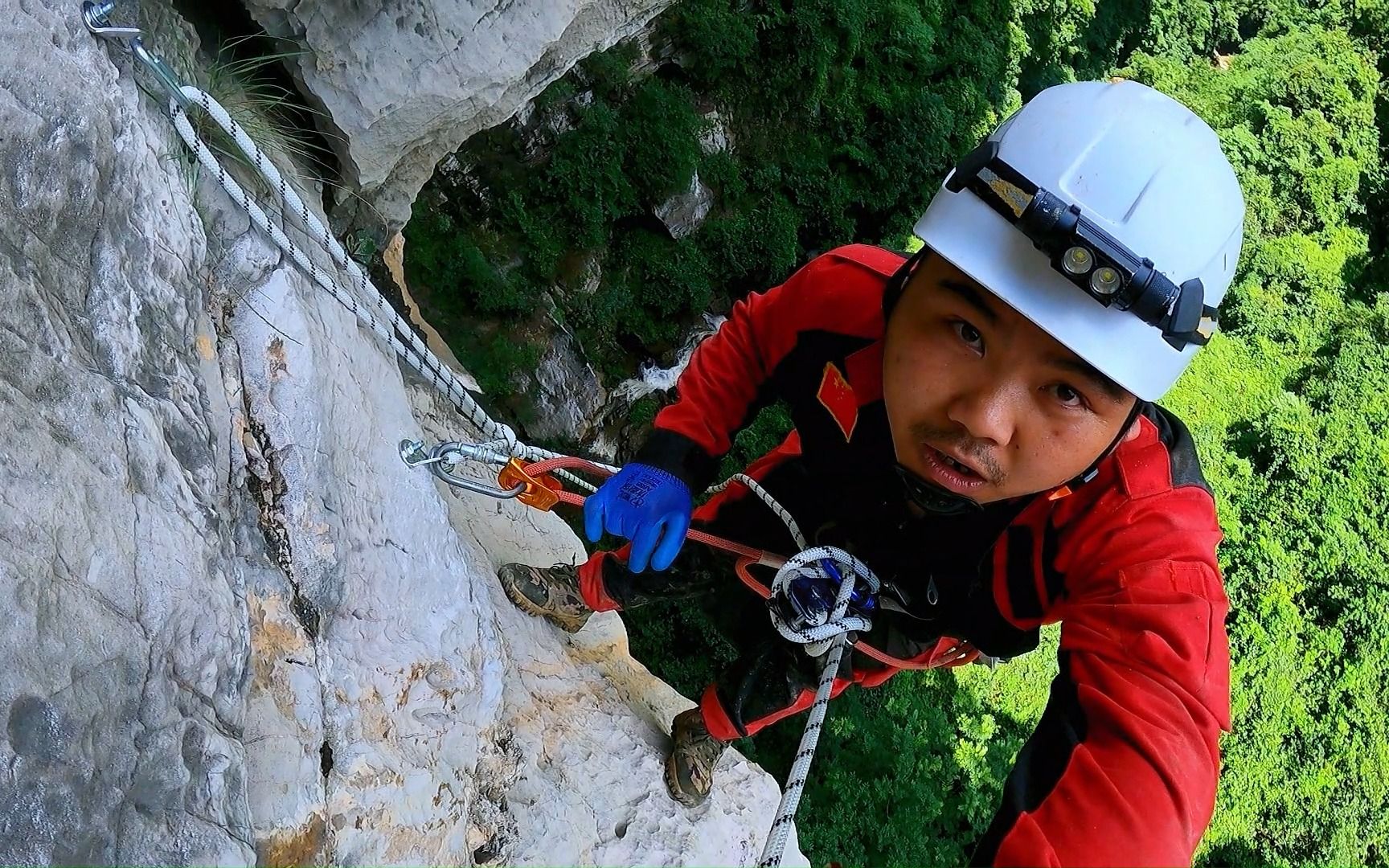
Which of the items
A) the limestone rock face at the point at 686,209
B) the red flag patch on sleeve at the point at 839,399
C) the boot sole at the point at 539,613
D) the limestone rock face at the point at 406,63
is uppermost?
the limestone rock face at the point at 406,63

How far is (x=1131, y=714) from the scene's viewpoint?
1289 millimetres

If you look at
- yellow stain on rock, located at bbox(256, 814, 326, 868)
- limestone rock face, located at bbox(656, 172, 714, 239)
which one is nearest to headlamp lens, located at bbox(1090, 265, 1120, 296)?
yellow stain on rock, located at bbox(256, 814, 326, 868)

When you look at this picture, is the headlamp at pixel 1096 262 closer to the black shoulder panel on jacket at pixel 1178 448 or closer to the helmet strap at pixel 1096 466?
the helmet strap at pixel 1096 466

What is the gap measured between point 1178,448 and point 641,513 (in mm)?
1104

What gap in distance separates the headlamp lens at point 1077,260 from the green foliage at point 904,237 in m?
3.30

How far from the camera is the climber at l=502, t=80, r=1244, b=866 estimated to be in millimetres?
1270

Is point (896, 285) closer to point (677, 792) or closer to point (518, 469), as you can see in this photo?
point (518, 469)

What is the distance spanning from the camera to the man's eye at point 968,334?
52.0 inches

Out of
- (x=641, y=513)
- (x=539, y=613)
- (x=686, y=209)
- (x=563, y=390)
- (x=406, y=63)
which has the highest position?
(x=406, y=63)

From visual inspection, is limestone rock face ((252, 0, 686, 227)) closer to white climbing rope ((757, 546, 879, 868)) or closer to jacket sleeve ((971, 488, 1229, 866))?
white climbing rope ((757, 546, 879, 868))

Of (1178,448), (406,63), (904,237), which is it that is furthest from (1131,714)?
(904,237)

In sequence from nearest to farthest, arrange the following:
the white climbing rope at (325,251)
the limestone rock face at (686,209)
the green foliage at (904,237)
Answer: the white climbing rope at (325,251) → the green foliage at (904,237) → the limestone rock face at (686,209)

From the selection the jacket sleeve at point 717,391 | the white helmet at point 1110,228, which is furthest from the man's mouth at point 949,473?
the jacket sleeve at point 717,391

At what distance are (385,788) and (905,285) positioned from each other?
1230mm
